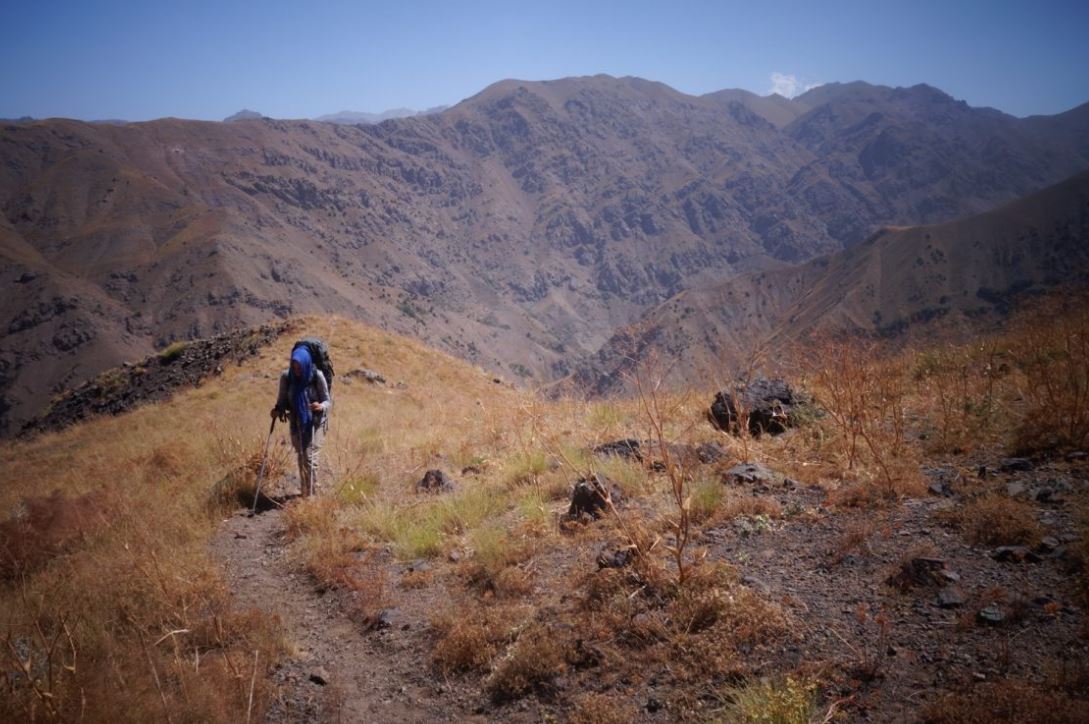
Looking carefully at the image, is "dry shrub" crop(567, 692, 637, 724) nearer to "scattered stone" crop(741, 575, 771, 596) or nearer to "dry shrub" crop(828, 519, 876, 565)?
"scattered stone" crop(741, 575, 771, 596)

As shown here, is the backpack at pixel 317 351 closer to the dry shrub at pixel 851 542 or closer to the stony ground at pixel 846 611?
the stony ground at pixel 846 611

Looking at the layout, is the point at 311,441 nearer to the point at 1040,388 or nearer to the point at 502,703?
the point at 502,703

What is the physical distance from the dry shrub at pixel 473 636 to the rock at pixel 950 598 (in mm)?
2665

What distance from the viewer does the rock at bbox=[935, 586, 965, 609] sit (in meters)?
3.19

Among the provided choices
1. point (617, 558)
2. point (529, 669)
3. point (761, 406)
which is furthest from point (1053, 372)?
point (529, 669)

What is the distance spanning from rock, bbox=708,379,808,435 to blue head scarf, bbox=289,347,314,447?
5.19 m

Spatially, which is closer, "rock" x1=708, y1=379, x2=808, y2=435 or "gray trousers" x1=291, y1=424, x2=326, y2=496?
"rock" x1=708, y1=379, x2=808, y2=435

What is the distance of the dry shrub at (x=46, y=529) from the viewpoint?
217 inches

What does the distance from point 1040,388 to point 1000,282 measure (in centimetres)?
13934

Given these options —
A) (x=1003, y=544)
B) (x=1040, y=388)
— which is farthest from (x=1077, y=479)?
(x=1040, y=388)

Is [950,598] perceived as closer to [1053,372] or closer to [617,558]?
[617,558]

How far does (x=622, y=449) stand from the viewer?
6.54 meters

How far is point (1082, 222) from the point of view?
111 metres

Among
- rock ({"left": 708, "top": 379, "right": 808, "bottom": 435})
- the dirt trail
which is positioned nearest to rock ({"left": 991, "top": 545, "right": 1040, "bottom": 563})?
rock ({"left": 708, "top": 379, "right": 808, "bottom": 435})
